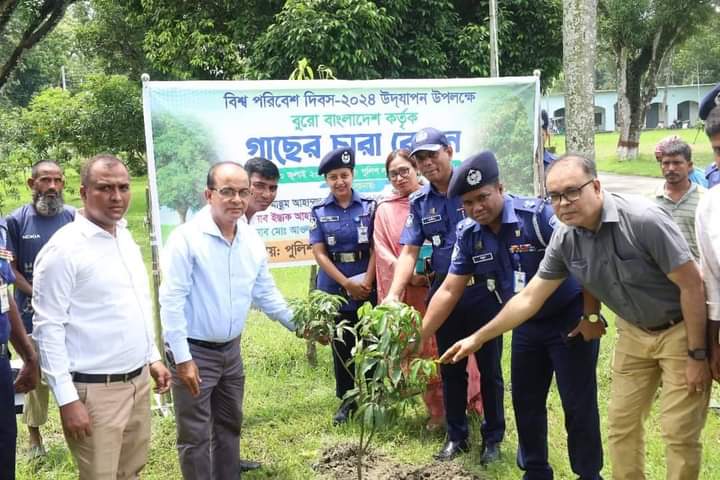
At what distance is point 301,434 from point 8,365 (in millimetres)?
2101

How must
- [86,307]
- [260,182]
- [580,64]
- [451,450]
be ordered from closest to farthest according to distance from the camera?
[86,307]
[451,450]
[260,182]
[580,64]

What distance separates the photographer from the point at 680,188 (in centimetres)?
466

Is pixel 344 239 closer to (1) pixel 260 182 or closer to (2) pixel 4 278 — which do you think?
(1) pixel 260 182

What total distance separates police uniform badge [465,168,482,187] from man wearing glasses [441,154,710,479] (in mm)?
457

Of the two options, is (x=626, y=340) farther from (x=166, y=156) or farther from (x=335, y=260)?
(x=166, y=156)

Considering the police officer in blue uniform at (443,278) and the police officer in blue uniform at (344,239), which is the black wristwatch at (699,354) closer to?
the police officer in blue uniform at (443,278)

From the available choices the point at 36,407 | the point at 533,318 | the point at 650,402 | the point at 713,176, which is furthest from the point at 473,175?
the point at 36,407

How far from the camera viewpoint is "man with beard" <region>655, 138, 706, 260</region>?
15.0ft

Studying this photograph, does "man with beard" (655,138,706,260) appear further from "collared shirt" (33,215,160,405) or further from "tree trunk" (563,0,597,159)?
"collared shirt" (33,215,160,405)

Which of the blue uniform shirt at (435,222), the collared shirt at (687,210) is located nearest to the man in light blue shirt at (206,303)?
the blue uniform shirt at (435,222)

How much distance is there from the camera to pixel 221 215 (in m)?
3.13

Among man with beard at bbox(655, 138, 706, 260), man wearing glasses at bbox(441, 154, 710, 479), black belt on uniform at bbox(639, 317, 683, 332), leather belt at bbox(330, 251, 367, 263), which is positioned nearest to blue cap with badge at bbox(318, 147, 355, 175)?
leather belt at bbox(330, 251, 367, 263)

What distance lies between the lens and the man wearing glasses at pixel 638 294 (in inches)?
108

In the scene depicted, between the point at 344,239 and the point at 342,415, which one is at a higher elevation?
the point at 344,239
